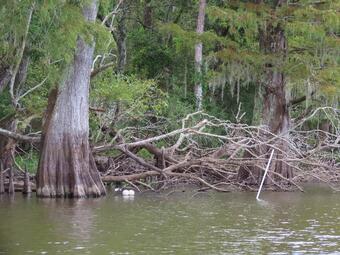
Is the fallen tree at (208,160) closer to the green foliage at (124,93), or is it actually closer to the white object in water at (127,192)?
the green foliage at (124,93)

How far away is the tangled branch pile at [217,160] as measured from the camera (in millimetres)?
20766

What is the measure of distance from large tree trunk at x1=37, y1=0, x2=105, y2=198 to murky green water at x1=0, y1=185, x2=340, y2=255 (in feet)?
1.87

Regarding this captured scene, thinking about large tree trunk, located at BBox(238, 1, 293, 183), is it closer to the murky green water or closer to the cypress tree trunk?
the cypress tree trunk

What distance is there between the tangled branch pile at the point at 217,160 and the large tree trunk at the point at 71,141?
195 centimetres

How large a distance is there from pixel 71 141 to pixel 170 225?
17.5ft

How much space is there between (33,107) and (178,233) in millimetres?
8808

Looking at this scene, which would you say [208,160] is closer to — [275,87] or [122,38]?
[275,87]

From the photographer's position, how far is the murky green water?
11.4m

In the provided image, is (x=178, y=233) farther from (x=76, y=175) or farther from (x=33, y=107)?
(x=33, y=107)

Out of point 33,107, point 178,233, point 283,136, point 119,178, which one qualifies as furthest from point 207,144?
point 178,233

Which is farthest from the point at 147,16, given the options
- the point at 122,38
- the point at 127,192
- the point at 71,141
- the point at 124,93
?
the point at 71,141

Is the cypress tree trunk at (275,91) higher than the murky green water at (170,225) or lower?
higher

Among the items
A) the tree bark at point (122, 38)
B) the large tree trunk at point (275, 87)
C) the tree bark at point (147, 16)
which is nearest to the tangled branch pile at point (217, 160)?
the large tree trunk at point (275, 87)

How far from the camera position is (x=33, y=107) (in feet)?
67.2
